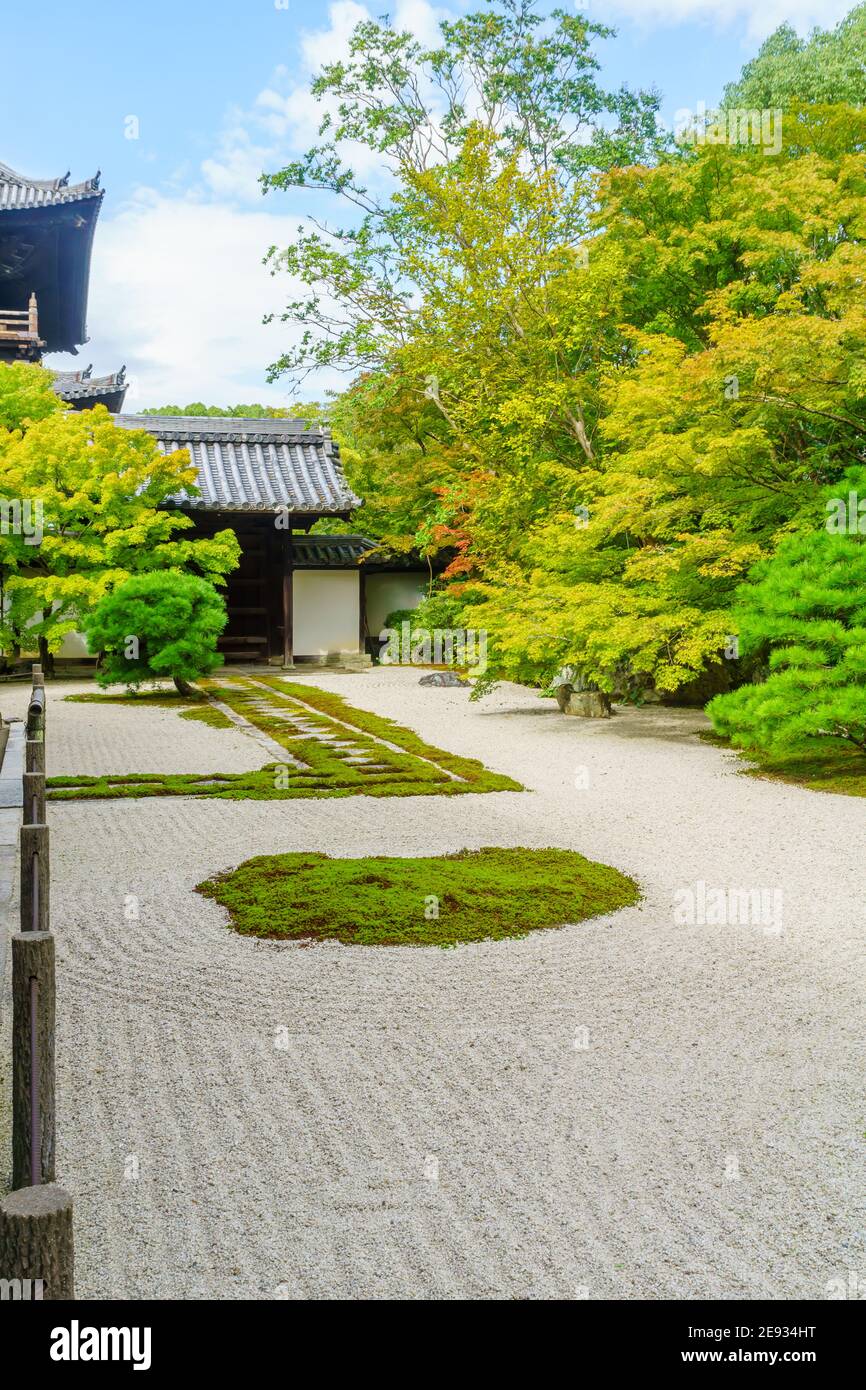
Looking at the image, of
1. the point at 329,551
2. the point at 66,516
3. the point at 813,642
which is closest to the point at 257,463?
the point at 329,551

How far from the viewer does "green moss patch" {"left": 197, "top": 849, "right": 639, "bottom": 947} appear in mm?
5105

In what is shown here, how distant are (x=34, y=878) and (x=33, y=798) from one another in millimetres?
777

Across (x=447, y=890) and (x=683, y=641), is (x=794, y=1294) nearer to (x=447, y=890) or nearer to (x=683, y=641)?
(x=447, y=890)

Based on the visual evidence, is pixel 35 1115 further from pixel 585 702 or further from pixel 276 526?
pixel 276 526

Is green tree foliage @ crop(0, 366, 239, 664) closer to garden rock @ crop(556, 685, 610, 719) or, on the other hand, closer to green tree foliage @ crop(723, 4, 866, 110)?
garden rock @ crop(556, 685, 610, 719)

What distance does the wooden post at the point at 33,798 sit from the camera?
3.28m

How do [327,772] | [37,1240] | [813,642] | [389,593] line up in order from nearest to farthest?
[37,1240] < [813,642] < [327,772] < [389,593]

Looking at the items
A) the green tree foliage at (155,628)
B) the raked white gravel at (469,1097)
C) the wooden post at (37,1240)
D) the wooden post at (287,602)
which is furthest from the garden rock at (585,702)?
the wooden post at (37,1240)

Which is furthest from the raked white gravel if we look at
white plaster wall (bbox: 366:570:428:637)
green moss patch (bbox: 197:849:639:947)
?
white plaster wall (bbox: 366:570:428:637)

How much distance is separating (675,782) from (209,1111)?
6.60m

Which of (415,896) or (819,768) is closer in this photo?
(415,896)

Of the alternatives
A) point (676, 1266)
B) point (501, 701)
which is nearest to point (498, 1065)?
point (676, 1266)

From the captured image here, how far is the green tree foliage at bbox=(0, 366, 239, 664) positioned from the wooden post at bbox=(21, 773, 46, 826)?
51.1ft

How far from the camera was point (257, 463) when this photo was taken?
24.4 meters
